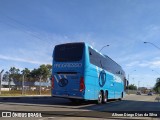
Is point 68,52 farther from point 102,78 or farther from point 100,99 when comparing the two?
point 100,99

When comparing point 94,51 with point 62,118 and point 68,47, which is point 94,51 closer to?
point 68,47

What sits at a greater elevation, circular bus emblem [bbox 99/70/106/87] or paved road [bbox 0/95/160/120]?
circular bus emblem [bbox 99/70/106/87]

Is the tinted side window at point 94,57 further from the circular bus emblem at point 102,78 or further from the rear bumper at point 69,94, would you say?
the rear bumper at point 69,94

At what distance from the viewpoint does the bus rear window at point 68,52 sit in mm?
22391

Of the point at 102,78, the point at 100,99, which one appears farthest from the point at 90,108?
the point at 102,78

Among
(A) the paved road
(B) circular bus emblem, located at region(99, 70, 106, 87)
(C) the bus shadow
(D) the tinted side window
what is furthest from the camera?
(B) circular bus emblem, located at region(99, 70, 106, 87)

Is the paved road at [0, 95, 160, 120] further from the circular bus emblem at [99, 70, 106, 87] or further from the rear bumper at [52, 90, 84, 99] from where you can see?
the circular bus emblem at [99, 70, 106, 87]

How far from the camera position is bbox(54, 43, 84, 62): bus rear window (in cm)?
2239

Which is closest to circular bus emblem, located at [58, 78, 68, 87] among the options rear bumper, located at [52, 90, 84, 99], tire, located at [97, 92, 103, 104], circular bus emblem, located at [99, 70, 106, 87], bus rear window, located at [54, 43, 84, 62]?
rear bumper, located at [52, 90, 84, 99]

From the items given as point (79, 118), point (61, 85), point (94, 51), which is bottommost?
point (79, 118)

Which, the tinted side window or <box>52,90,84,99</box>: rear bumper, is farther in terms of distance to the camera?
the tinted side window

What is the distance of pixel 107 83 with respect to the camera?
28.5 metres

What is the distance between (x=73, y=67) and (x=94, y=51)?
2.61 meters

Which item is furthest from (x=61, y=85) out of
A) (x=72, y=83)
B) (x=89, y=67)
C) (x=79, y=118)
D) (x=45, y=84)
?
(x=45, y=84)
